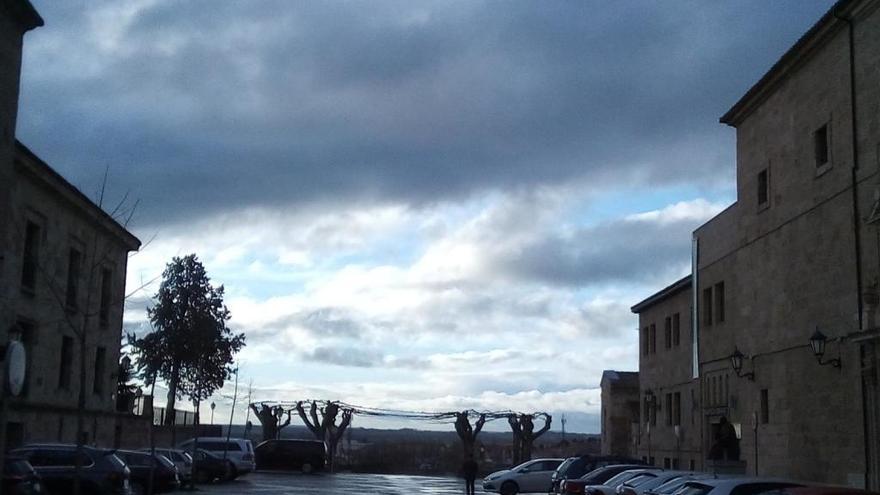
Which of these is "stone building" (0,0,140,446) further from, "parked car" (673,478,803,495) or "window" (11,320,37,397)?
"parked car" (673,478,803,495)

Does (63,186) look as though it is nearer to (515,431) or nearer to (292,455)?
(292,455)

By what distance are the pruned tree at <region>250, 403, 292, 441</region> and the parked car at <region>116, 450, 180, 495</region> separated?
102ft

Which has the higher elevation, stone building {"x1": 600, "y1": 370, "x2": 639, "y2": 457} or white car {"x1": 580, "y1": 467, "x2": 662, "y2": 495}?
stone building {"x1": 600, "y1": 370, "x2": 639, "y2": 457}

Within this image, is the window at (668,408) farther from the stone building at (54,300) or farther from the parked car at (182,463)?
the stone building at (54,300)

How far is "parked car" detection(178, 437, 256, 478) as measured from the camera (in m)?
45.5

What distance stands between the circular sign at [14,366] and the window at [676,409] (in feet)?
112

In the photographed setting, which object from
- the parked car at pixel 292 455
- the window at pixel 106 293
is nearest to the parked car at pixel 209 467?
the window at pixel 106 293

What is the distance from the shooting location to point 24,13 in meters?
21.9

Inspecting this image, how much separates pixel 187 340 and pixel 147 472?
15.7 metres

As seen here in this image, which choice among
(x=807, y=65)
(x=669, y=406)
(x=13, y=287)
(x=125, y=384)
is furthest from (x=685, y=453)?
(x=125, y=384)

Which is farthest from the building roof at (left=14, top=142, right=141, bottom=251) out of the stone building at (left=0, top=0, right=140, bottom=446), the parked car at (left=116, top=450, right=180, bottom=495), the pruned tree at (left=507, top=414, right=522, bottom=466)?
the pruned tree at (left=507, top=414, right=522, bottom=466)

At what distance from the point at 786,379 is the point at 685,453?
A: 13492 millimetres

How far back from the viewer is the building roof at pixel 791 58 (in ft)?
81.9

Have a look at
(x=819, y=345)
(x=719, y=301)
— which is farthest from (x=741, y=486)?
(x=719, y=301)
